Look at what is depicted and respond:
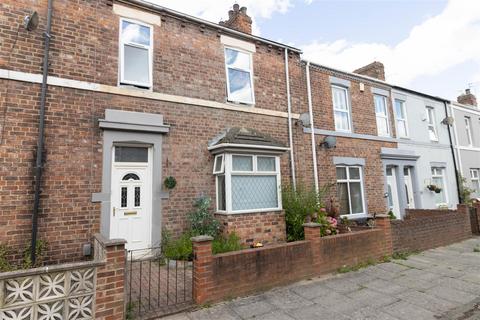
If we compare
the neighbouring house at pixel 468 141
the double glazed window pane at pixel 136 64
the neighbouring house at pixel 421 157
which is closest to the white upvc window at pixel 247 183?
the double glazed window pane at pixel 136 64

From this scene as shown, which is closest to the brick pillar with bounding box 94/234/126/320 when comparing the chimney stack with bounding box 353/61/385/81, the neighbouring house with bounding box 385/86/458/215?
the neighbouring house with bounding box 385/86/458/215

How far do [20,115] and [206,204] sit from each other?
14.1 ft

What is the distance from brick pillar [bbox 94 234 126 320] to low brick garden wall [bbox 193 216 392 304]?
1106 mm

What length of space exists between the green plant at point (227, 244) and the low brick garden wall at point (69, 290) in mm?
2555

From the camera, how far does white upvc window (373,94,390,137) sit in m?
12.0

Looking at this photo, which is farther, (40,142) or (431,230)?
(431,230)

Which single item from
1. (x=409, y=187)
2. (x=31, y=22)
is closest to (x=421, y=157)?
(x=409, y=187)

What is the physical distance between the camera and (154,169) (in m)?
6.71

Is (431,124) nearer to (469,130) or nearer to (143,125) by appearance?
(469,130)

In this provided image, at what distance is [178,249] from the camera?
6.20 m

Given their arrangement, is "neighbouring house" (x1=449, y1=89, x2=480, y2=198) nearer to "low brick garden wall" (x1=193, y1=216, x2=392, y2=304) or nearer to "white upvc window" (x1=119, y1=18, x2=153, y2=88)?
"low brick garden wall" (x1=193, y1=216, x2=392, y2=304)

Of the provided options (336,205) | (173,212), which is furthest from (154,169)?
(336,205)

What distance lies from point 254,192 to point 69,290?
464 centimetres

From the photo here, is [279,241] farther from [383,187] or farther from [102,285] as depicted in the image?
[383,187]
